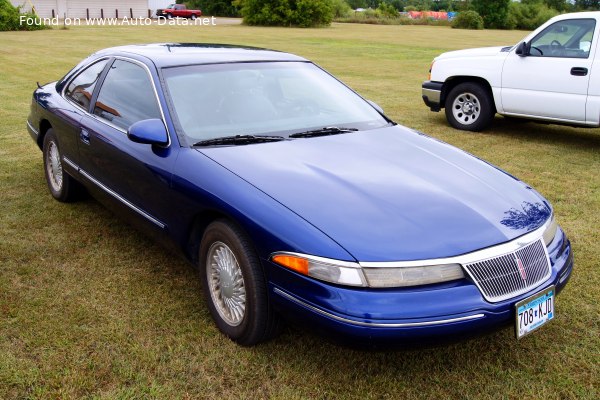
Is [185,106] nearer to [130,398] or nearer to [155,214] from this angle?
[155,214]

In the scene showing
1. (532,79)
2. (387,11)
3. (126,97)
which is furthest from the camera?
(387,11)

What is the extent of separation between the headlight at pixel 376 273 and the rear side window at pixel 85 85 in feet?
9.19

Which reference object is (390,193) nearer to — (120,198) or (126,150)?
(126,150)

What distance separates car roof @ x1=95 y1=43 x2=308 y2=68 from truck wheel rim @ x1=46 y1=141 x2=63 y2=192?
1.05m

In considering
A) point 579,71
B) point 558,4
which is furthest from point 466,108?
point 558,4

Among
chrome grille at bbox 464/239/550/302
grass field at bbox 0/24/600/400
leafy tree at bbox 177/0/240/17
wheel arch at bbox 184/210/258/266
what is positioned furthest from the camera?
leafy tree at bbox 177/0/240/17

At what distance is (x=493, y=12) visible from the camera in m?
50.1

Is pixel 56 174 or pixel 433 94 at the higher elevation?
pixel 433 94

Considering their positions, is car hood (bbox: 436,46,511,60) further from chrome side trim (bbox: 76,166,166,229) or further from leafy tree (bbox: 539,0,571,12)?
leafy tree (bbox: 539,0,571,12)

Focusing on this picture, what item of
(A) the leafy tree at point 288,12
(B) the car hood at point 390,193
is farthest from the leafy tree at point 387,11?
(B) the car hood at point 390,193

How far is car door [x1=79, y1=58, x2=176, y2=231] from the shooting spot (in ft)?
12.0

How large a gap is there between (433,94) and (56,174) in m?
5.77

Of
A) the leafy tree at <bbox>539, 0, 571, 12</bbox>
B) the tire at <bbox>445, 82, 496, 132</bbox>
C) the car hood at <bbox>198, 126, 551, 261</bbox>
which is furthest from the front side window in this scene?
the leafy tree at <bbox>539, 0, 571, 12</bbox>

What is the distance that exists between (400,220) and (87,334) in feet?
5.83
